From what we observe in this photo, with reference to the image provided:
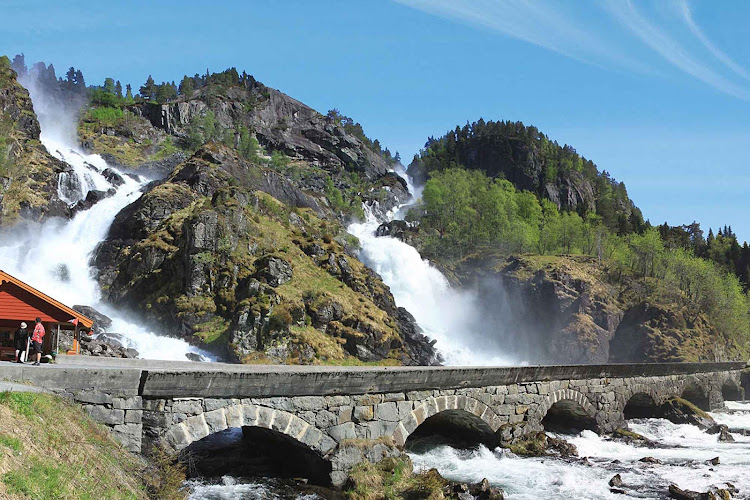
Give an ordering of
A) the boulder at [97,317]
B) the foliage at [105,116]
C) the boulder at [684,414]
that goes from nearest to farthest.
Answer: the boulder at [684,414]
the boulder at [97,317]
the foliage at [105,116]

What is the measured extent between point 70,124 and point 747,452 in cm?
11442

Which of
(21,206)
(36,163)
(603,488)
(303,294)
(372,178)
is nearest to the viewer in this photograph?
(603,488)

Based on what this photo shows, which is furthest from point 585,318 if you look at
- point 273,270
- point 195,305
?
point 195,305

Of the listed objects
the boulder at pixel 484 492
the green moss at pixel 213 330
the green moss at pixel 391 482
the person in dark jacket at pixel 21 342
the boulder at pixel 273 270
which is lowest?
the boulder at pixel 484 492

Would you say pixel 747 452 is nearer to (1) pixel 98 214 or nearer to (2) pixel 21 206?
(1) pixel 98 214

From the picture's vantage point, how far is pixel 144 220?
53.2m

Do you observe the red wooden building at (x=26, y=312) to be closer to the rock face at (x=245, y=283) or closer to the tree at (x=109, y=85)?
the rock face at (x=245, y=283)

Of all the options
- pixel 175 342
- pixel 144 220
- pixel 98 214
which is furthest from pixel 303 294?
pixel 98 214

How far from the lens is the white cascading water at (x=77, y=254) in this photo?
1655 inches

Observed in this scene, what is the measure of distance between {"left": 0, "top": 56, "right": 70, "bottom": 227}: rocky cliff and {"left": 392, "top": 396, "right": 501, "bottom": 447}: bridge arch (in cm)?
5086

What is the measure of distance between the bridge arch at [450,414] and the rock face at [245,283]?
22342 millimetres

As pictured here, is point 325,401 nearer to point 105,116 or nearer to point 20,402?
point 20,402

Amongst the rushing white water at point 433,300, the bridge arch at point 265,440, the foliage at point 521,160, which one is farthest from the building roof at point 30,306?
the foliage at point 521,160

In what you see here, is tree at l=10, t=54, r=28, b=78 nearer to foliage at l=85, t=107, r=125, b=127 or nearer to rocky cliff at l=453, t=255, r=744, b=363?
foliage at l=85, t=107, r=125, b=127
